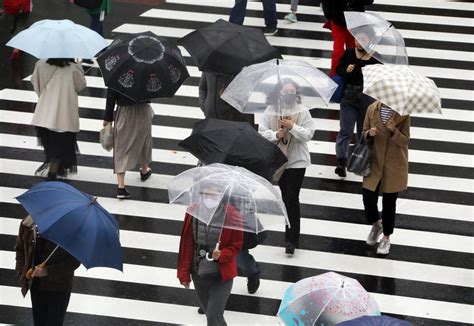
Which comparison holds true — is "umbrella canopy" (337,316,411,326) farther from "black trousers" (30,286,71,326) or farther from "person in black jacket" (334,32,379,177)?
"person in black jacket" (334,32,379,177)

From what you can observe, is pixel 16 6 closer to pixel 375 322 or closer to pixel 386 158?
pixel 386 158

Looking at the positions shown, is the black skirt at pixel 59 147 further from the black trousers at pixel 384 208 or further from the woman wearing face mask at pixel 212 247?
the woman wearing face mask at pixel 212 247

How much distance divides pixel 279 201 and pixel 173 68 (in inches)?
142

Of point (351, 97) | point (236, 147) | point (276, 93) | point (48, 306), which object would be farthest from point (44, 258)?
point (351, 97)

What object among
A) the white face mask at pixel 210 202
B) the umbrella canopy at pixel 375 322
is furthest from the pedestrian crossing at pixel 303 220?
the umbrella canopy at pixel 375 322

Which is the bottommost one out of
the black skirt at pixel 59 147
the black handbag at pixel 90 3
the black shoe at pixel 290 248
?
the black shoe at pixel 290 248

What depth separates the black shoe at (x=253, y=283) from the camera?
10.7m

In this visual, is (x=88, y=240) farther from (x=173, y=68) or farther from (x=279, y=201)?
(x=173, y=68)

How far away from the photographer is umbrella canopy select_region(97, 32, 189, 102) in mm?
12039

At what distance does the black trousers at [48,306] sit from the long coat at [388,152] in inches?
147

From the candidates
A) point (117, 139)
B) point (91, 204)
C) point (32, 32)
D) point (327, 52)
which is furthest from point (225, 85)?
point (327, 52)

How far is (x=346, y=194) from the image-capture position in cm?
1301

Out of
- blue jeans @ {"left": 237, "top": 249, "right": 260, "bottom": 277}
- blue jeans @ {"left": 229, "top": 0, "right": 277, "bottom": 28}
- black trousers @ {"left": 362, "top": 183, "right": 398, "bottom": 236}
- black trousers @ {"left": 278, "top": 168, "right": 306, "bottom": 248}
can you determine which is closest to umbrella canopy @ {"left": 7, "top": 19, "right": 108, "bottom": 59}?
black trousers @ {"left": 278, "top": 168, "right": 306, "bottom": 248}

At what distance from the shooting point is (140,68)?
1203 cm
